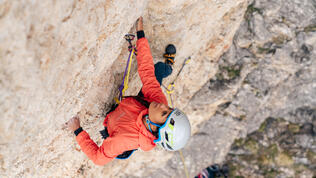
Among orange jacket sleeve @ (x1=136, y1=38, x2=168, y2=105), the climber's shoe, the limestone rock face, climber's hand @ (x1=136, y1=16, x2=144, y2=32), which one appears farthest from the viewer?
the climber's shoe

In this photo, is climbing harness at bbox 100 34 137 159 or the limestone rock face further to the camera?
climbing harness at bbox 100 34 137 159

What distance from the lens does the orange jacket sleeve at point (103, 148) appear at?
8.00ft

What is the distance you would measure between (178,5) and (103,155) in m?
2.24

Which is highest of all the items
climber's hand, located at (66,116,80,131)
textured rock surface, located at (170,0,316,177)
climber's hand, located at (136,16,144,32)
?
climber's hand, located at (136,16,144,32)

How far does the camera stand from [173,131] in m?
2.38

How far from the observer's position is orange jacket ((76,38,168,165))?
243 centimetres

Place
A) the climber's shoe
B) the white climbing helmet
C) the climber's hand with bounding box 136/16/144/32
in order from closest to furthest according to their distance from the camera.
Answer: the white climbing helmet → the climber's hand with bounding box 136/16/144/32 → the climber's shoe

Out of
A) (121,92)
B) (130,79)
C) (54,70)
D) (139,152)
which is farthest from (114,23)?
(139,152)

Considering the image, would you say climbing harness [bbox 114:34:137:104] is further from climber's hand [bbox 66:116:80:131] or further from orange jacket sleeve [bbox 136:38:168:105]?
climber's hand [bbox 66:116:80:131]

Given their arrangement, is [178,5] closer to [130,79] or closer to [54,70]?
[130,79]

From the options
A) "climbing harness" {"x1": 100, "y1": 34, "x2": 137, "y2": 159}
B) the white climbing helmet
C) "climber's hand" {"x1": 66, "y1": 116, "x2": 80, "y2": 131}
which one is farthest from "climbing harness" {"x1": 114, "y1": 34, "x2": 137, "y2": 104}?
the white climbing helmet

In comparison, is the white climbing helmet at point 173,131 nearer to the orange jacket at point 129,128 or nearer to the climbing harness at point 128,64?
the orange jacket at point 129,128

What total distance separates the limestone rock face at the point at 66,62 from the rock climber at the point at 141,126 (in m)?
0.29

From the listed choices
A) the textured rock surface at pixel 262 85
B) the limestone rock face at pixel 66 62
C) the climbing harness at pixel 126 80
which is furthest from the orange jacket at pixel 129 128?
the textured rock surface at pixel 262 85
